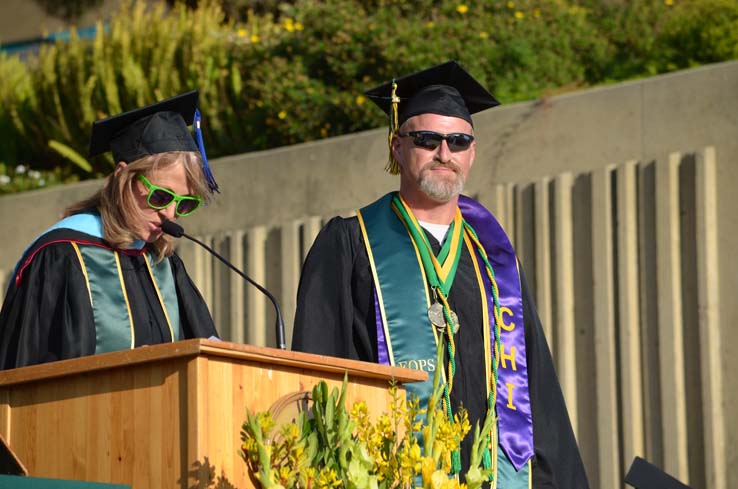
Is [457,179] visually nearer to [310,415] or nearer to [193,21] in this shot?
[310,415]

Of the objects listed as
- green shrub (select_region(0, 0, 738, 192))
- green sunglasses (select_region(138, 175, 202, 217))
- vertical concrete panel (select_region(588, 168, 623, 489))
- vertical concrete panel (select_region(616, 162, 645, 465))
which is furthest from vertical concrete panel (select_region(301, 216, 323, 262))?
green sunglasses (select_region(138, 175, 202, 217))

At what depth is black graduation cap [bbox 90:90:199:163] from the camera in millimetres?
5156

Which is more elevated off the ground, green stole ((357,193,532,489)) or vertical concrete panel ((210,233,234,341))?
vertical concrete panel ((210,233,234,341))

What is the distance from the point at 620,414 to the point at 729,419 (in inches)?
23.5

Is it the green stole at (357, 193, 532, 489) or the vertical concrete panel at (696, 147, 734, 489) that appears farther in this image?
the vertical concrete panel at (696, 147, 734, 489)

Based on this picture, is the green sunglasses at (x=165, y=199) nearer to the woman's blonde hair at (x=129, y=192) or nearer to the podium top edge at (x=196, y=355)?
the woman's blonde hair at (x=129, y=192)

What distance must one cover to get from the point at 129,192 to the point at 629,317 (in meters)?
3.15

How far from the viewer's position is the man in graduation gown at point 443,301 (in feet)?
16.1

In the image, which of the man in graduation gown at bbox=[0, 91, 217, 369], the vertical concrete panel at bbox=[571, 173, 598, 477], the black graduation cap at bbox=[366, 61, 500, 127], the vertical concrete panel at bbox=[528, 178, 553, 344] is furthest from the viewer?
the vertical concrete panel at bbox=[528, 178, 553, 344]

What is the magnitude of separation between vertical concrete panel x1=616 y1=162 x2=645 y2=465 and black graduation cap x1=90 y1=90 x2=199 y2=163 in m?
2.74

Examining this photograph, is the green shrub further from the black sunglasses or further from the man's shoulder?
the man's shoulder

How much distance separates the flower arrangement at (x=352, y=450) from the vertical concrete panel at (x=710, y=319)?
3.73m

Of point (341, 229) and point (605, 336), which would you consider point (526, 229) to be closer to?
point (605, 336)

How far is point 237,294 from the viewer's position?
8.79 metres
